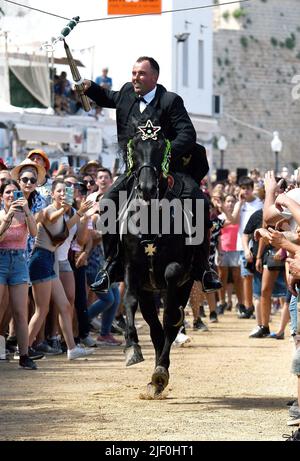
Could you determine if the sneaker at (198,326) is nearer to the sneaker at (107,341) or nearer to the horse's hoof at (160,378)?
the sneaker at (107,341)

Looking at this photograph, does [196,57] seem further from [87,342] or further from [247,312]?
[87,342]

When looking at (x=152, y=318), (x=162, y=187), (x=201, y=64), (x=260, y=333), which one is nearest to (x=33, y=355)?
(x=152, y=318)

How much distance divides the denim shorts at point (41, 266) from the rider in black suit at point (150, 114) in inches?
103

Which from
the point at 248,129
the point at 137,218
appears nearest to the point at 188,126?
the point at 137,218

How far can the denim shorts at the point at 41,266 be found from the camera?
1552 cm

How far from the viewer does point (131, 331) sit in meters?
12.4

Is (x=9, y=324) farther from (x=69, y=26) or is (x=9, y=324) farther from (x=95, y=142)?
(x=95, y=142)

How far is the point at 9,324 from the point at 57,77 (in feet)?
64.9

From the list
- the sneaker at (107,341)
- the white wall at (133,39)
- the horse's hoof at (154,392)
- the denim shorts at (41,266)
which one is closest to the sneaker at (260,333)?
the sneaker at (107,341)

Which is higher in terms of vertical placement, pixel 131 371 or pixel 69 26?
pixel 69 26

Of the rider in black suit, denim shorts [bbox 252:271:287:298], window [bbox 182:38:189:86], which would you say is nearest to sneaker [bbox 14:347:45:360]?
the rider in black suit

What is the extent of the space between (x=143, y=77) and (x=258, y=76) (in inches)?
2733

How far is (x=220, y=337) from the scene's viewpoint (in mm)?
20047
